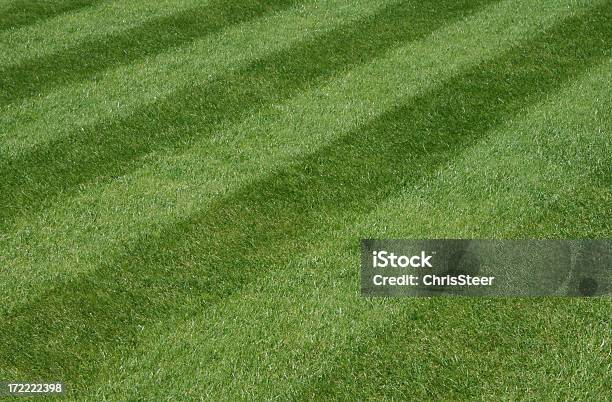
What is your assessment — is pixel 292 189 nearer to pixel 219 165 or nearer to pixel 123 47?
pixel 219 165

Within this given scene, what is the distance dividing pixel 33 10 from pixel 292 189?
5.89m

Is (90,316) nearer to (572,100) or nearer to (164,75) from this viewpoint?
(164,75)

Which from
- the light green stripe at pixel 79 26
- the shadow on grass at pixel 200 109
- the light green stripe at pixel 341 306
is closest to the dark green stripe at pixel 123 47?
the light green stripe at pixel 79 26

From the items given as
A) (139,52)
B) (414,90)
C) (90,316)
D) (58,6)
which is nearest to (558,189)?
(414,90)

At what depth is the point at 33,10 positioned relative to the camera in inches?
455

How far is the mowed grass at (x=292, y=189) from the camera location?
577cm

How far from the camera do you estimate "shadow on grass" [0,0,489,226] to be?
792 cm

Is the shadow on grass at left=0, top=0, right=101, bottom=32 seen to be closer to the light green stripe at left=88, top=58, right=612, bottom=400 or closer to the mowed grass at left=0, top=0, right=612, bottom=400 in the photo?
the mowed grass at left=0, top=0, right=612, bottom=400

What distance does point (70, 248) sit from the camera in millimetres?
6965

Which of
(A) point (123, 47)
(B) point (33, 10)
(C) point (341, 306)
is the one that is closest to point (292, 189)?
(C) point (341, 306)

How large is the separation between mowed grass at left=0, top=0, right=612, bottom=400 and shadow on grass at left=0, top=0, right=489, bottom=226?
3 cm

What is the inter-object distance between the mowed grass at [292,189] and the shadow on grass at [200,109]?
0.10 feet

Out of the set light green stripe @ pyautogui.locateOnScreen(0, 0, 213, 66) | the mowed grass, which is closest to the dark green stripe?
the mowed grass

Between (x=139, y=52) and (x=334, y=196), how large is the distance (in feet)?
13.2
